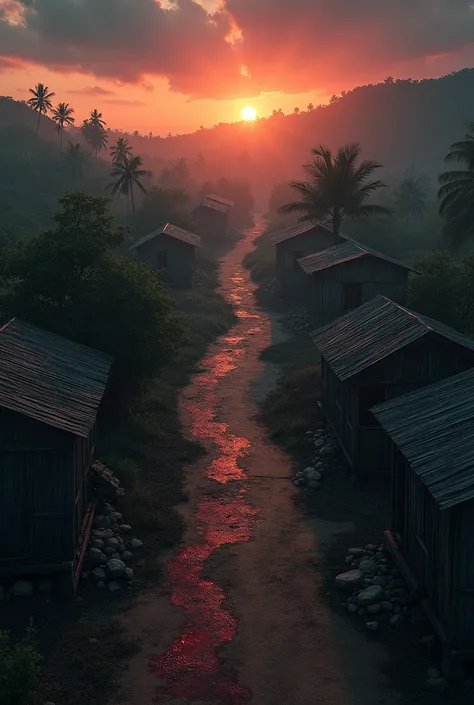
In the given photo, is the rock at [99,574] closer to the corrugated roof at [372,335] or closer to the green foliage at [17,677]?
the green foliage at [17,677]

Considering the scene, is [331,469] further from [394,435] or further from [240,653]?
[240,653]

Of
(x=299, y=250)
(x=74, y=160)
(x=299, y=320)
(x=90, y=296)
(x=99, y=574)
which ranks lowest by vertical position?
(x=299, y=320)

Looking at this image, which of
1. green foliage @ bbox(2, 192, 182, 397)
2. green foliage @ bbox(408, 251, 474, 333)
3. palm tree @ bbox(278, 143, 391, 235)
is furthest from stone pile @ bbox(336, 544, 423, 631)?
palm tree @ bbox(278, 143, 391, 235)

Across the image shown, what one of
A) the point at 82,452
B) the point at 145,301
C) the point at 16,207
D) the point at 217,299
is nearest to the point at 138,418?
the point at 145,301

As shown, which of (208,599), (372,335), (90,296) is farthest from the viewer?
(90,296)

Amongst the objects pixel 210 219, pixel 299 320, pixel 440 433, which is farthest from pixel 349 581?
pixel 210 219

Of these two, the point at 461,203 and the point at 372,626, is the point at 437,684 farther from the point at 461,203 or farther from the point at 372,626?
the point at 461,203

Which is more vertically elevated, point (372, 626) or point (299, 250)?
point (299, 250)

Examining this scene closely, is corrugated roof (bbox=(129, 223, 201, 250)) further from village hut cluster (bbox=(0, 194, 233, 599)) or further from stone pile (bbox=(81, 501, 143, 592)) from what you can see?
stone pile (bbox=(81, 501, 143, 592))
